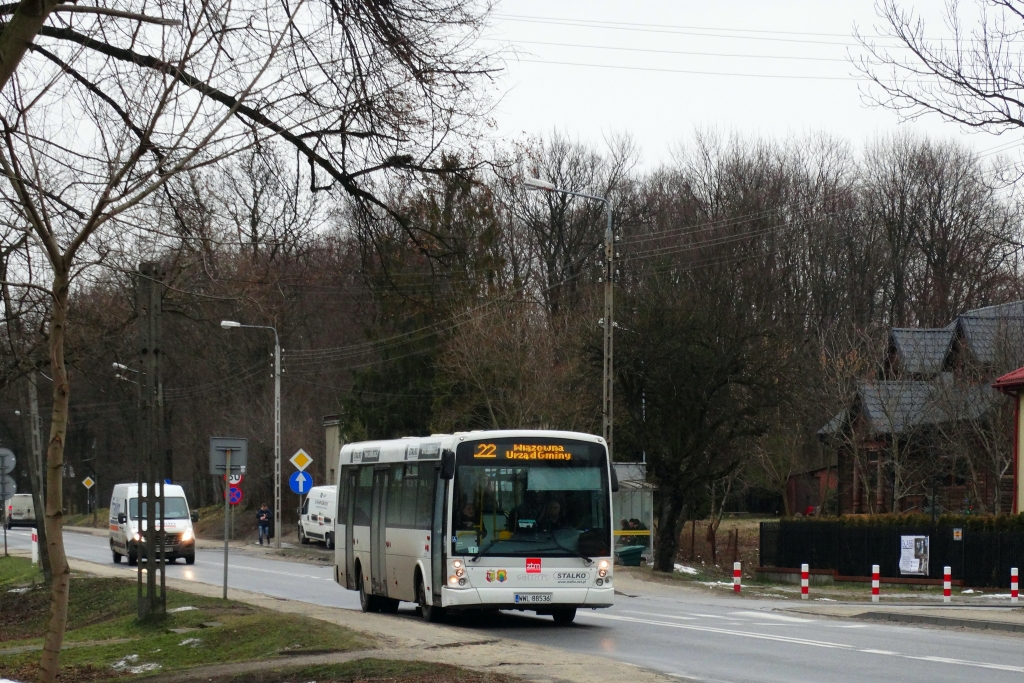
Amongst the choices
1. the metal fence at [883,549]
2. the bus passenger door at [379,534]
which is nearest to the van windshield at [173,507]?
the metal fence at [883,549]

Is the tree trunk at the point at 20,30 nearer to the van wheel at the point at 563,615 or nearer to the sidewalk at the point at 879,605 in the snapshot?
the van wheel at the point at 563,615

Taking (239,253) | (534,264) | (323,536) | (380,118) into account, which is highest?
(534,264)

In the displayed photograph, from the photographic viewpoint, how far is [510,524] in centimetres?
1839

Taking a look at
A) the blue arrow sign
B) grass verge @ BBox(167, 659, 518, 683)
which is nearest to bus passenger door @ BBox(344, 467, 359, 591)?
grass verge @ BBox(167, 659, 518, 683)

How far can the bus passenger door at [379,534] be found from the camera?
68.7 ft

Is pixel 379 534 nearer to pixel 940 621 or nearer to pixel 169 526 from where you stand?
pixel 940 621

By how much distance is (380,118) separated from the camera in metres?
10.4

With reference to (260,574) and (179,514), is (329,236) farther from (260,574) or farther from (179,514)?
(179,514)

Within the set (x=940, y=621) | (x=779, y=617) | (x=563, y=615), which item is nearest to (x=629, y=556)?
(x=779, y=617)

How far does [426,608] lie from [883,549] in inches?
745

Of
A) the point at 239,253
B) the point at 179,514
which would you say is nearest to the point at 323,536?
the point at 179,514

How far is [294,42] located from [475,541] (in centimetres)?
973

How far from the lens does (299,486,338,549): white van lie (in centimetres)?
4928

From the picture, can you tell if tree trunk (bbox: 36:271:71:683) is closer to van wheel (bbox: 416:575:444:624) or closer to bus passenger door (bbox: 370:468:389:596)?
van wheel (bbox: 416:575:444:624)
